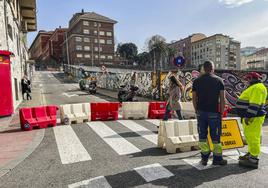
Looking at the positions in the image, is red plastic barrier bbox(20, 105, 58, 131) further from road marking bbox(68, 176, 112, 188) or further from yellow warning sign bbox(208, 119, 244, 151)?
yellow warning sign bbox(208, 119, 244, 151)

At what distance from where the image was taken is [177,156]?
539 centimetres

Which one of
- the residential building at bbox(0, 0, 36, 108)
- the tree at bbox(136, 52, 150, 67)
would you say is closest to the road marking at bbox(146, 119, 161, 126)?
the residential building at bbox(0, 0, 36, 108)

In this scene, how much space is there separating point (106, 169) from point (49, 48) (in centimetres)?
10511

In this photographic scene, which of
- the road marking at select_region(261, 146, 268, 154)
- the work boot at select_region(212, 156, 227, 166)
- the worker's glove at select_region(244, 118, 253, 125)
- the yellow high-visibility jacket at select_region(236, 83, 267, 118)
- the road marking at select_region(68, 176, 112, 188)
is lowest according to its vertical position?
the road marking at select_region(261, 146, 268, 154)

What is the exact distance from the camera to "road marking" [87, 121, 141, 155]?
19.3 ft

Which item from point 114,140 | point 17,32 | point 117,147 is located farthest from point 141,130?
point 17,32

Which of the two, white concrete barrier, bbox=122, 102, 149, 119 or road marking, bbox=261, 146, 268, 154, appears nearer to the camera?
road marking, bbox=261, 146, 268, 154

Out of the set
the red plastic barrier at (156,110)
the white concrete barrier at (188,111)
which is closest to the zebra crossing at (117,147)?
the red plastic barrier at (156,110)

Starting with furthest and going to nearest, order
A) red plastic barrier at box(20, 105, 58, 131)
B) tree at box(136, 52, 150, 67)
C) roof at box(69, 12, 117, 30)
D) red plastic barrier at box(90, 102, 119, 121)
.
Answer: tree at box(136, 52, 150, 67), roof at box(69, 12, 117, 30), red plastic barrier at box(90, 102, 119, 121), red plastic barrier at box(20, 105, 58, 131)

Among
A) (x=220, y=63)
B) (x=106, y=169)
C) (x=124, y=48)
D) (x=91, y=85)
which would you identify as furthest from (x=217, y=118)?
(x=220, y=63)

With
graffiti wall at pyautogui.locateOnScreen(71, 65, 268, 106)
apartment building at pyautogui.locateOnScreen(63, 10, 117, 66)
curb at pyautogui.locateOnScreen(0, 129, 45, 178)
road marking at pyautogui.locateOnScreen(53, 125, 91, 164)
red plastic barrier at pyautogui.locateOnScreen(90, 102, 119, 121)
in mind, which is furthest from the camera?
apartment building at pyautogui.locateOnScreen(63, 10, 117, 66)

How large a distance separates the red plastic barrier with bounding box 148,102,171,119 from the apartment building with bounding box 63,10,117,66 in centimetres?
7385

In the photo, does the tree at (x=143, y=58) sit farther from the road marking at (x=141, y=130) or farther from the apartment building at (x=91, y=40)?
the road marking at (x=141, y=130)

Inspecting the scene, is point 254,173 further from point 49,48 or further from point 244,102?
point 49,48
